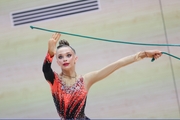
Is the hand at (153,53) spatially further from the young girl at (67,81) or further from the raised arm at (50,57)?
the raised arm at (50,57)

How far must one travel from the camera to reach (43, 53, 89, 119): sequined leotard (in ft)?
7.40

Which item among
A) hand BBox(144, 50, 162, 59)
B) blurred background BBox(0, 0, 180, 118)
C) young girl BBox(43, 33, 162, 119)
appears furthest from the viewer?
blurred background BBox(0, 0, 180, 118)

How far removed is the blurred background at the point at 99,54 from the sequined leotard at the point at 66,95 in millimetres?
473

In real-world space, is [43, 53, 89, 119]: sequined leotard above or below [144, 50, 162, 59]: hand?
below

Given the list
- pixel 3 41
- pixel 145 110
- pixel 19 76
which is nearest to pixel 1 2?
pixel 3 41

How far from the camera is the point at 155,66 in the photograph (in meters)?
2.73

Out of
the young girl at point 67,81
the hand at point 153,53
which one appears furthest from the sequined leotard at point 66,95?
the hand at point 153,53

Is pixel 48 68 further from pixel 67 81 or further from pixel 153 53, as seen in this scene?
pixel 153 53

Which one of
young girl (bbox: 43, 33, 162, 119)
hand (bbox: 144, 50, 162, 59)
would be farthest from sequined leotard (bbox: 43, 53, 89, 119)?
hand (bbox: 144, 50, 162, 59)

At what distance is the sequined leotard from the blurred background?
47 centimetres

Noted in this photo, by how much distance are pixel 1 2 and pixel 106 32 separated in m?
0.79

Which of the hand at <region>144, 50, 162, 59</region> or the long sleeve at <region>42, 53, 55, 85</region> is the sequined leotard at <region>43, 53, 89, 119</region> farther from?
the hand at <region>144, 50, 162, 59</region>

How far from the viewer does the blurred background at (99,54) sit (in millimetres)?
2709

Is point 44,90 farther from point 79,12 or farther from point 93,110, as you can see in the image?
point 79,12
